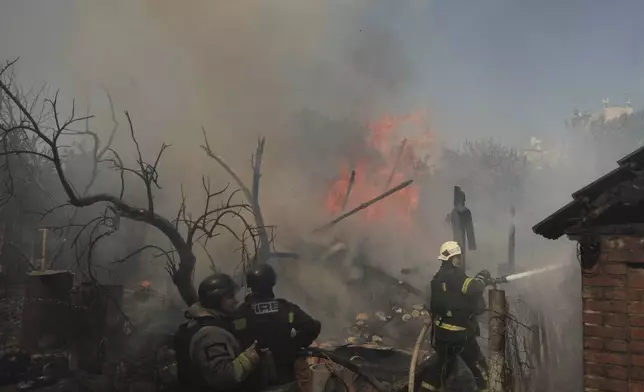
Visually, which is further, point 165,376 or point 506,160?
point 506,160

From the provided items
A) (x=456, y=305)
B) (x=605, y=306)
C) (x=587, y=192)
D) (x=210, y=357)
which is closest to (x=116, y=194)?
(x=210, y=357)

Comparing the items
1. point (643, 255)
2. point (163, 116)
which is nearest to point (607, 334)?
point (643, 255)

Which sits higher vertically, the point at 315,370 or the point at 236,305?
the point at 236,305

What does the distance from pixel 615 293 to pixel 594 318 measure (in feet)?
1.05

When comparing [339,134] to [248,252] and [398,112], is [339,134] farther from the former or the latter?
[248,252]

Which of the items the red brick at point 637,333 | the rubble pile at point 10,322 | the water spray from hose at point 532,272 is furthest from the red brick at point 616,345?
the rubble pile at point 10,322

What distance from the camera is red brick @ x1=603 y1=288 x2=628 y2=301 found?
4738 millimetres

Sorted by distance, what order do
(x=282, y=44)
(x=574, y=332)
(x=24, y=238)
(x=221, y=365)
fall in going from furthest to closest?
(x=282, y=44) → (x=574, y=332) → (x=24, y=238) → (x=221, y=365)

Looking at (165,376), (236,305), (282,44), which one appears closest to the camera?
(236,305)

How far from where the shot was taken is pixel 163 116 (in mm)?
9008

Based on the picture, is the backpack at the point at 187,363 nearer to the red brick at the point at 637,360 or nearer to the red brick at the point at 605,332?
the red brick at the point at 605,332

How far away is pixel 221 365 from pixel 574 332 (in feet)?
21.3

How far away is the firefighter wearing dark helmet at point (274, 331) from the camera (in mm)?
5809

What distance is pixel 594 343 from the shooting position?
4820mm
